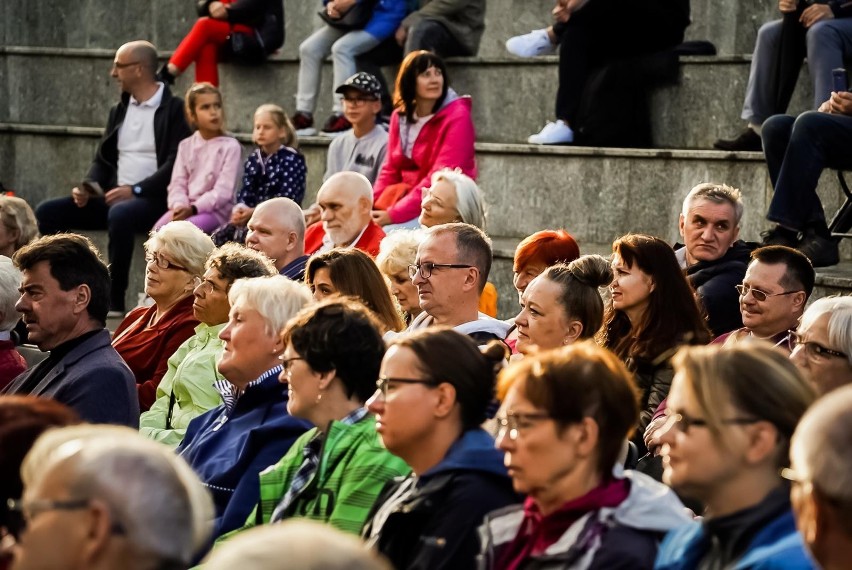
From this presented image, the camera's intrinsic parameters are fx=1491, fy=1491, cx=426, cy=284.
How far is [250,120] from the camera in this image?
10.3 meters

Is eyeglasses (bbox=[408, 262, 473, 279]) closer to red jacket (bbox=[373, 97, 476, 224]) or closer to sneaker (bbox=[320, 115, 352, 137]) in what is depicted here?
red jacket (bbox=[373, 97, 476, 224])

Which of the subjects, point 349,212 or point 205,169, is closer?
point 349,212

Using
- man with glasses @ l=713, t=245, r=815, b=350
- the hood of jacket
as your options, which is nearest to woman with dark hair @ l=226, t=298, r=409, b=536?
the hood of jacket

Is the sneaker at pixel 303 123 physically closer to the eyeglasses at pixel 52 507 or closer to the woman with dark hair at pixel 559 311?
the woman with dark hair at pixel 559 311

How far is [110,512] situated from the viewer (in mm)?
2305

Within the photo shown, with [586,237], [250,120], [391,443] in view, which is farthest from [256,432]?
[250,120]

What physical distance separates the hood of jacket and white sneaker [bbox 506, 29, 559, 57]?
576cm

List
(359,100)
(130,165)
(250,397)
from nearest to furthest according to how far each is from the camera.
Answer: (250,397)
(359,100)
(130,165)

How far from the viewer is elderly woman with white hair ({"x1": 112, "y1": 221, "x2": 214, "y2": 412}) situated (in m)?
6.02

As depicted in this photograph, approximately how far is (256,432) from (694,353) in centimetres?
171

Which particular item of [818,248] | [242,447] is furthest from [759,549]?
[818,248]

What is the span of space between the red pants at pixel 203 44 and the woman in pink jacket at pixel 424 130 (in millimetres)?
2556

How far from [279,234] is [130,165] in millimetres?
3029

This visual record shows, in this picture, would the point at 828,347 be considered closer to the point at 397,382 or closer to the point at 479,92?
the point at 397,382
